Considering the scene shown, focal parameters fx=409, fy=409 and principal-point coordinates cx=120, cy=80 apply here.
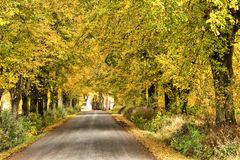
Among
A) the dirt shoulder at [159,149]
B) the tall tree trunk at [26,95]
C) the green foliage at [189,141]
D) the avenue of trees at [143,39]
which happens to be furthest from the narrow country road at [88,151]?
the tall tree trunk at [26,95]

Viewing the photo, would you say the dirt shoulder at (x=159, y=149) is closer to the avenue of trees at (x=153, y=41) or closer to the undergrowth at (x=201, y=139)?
the undergrowth at (x=201, y=139)

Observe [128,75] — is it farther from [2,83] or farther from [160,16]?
[160,16]

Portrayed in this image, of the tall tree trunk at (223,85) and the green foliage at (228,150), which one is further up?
the tall tree trunk at (223,85)

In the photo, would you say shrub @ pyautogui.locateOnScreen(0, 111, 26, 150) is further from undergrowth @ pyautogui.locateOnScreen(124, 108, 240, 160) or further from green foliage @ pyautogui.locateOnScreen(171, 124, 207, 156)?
green foliage @ pyautogui.locateOnScreen(171, 124, 207, 156)

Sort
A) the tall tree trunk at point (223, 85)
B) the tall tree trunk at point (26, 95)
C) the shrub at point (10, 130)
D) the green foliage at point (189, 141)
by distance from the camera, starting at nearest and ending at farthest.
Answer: the green foliage at point (189, 141) < the tall tree trunk at point (223, 85) < the shrub at point (10, 130) < the tall tree trunk at point (26, 95)

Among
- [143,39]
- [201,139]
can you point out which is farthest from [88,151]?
[143,39]

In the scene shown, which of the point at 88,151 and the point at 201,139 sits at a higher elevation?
the point at 201,139

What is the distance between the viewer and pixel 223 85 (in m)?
19.1

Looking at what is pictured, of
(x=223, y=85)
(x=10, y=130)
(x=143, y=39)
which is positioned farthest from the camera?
(x=10, y=130)

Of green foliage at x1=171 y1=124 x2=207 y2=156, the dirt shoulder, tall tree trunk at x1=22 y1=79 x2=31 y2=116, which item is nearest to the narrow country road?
the dirt shoulder

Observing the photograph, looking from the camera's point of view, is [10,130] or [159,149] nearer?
[159,149]

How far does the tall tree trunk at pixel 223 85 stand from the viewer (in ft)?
61.5

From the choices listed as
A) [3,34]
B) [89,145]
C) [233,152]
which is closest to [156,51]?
[89,145]

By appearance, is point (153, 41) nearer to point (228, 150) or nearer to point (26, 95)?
point (228, 150)
